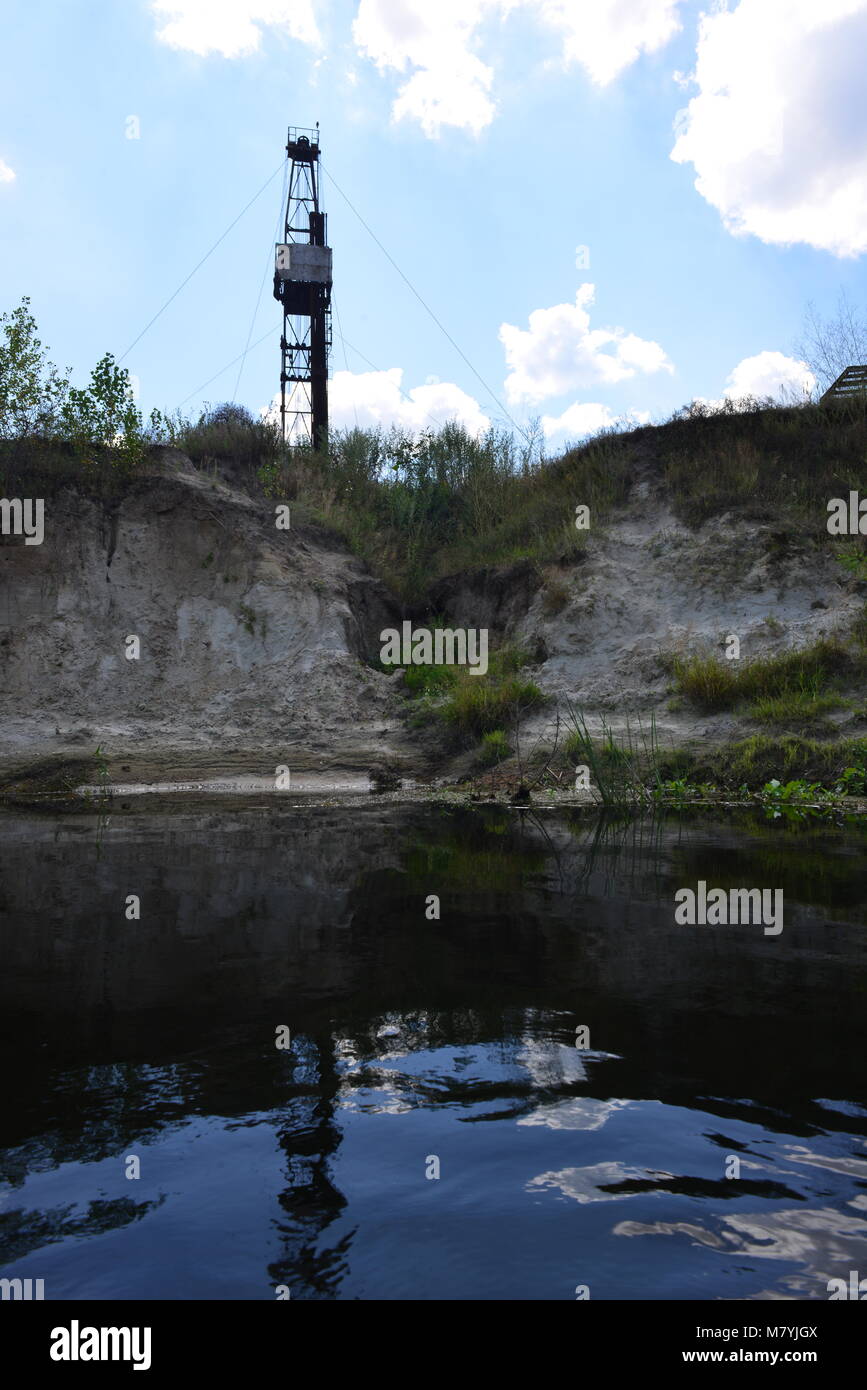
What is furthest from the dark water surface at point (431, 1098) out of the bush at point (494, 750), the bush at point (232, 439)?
the bush at point (232, 439)

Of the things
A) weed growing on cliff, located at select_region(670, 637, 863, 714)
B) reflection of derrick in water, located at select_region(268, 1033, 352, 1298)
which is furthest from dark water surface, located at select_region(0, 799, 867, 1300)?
weed growing on cliff, located at select_region(670, 637, 863, 714)

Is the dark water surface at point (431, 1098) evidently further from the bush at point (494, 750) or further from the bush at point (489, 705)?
the bush at point (489, 705)

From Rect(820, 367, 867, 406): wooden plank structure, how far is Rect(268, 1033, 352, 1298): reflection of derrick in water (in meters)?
20.8

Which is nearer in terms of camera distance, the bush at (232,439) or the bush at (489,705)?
the bush at (489,705)

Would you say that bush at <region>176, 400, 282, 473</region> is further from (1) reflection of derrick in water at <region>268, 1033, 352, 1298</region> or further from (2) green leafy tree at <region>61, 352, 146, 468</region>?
(1) reflection of derrick in water at <region>268, 1033, 352, 1298</region>

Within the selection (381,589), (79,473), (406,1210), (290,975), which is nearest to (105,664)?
(79,473)

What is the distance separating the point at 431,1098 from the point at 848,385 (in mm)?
21550

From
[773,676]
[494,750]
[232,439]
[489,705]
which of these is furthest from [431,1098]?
[232,439]

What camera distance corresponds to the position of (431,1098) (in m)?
3.05

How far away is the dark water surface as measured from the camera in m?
2.18

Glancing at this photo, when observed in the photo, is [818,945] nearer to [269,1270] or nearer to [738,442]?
[269,1270]

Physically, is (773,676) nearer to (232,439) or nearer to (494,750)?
(494,750)


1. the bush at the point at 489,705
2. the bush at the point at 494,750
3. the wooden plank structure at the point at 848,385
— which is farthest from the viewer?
the wooden plank structure at the point at 848,385

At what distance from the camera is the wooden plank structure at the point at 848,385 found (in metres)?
20.6
